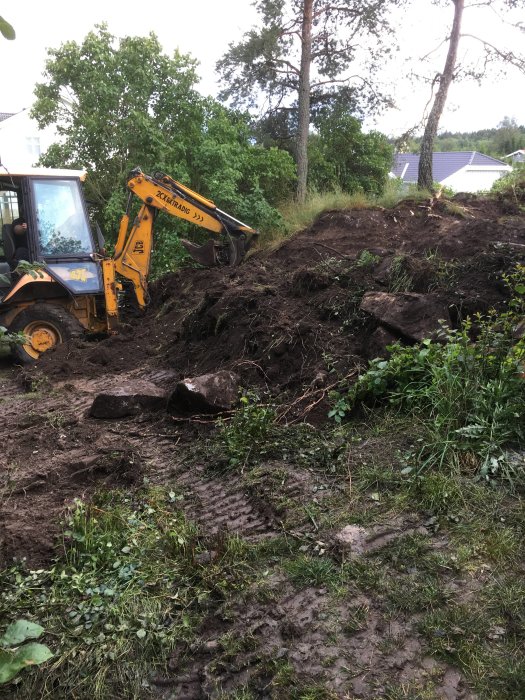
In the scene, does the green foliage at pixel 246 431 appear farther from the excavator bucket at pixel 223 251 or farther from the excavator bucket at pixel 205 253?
the excavator bucket at pixel 205 253

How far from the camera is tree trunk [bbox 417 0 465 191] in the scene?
491 inches

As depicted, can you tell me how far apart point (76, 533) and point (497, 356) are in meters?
3.17

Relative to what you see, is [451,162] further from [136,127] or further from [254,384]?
[254,384]

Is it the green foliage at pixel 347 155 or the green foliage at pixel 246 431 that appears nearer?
the green foliage at pixel 246 431

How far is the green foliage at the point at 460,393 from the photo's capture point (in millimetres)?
3797

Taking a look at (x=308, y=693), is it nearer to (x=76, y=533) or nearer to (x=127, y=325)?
(x=76, y=533)

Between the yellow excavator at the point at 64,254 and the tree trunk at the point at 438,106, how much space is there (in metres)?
6.54

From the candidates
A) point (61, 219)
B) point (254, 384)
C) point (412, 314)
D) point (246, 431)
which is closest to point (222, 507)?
point (246, 431)

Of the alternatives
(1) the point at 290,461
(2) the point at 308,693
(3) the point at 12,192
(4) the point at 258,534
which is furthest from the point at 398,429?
(3) the point at 12,192

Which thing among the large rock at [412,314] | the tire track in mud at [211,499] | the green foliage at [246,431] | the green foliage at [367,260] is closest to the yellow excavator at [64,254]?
the green foliage at [367,260]

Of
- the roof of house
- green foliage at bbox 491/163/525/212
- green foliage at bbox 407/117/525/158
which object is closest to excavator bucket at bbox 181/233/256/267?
green foliage at bbox 491/163/525/212

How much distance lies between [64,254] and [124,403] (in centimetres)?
361

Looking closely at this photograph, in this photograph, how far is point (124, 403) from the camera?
218 inches

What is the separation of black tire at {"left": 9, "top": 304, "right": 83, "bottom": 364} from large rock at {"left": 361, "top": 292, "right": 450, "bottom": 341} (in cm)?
458
